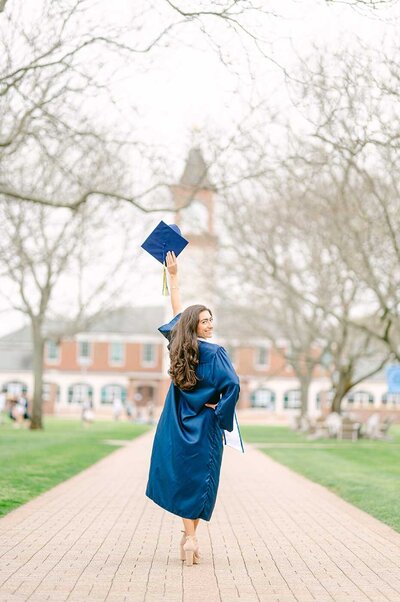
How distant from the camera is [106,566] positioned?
795cm

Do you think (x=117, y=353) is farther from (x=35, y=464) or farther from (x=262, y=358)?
(x=35, y=464)

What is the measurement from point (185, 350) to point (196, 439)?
65 cm

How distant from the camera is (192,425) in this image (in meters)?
8.09

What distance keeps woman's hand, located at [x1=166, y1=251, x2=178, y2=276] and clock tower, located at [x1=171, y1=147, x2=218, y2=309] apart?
547 inches

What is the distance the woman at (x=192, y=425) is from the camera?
8.02m

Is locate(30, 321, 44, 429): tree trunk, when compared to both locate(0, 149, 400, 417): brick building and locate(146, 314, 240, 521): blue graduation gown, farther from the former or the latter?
locate(0, 149, 400, 417): brick building

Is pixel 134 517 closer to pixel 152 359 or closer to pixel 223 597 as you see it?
pixel 223 597

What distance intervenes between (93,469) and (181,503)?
12.2 m

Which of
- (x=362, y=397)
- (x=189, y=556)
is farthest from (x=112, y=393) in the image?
(x=189, y=556)

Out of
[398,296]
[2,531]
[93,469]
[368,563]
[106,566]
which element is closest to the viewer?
[106,566]

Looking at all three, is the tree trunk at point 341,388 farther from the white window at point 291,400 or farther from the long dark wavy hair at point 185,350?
the white window at point 291,400

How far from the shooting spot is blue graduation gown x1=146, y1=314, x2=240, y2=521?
8022 millimetres

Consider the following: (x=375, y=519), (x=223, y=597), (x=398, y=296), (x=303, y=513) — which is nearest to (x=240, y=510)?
(x=303, y=513)

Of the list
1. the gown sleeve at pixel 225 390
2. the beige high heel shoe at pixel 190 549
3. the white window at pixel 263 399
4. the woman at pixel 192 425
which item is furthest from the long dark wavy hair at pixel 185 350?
the white window at pixel 263 399
